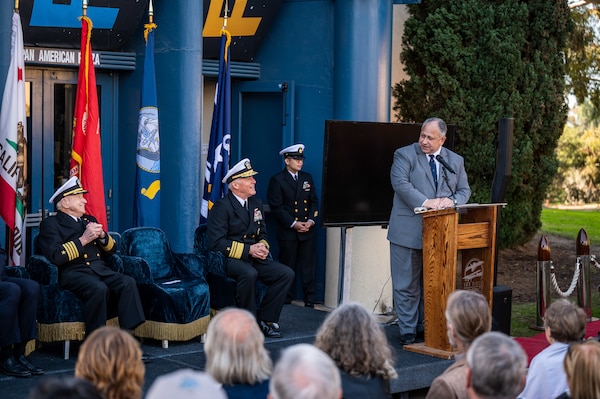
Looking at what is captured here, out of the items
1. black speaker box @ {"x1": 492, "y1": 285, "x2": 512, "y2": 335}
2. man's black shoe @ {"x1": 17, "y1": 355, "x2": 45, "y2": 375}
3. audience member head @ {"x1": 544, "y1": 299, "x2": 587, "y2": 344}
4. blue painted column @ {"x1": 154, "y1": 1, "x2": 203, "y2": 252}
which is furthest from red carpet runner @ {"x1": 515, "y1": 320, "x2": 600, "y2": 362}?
man's black shoe @ {"x1": 17, "y1": 355, "x2": 45, "y2": 375}

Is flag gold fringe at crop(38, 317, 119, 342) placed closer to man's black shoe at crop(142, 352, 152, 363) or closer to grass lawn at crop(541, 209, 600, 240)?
man's black shoe at crop(142, 352, 152, 363)

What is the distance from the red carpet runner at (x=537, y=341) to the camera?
7.69m

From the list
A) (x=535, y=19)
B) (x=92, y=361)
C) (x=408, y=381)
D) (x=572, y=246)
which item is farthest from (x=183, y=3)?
(x=572, y=246)

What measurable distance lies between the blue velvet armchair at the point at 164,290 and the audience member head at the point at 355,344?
3.43m

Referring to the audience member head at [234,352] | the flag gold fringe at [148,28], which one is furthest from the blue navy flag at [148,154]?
the audience member head at [234,352]

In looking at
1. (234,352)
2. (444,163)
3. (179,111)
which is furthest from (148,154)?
(234,352)

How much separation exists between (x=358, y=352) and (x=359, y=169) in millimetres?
4596

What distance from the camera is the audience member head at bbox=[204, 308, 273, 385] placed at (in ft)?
12.2

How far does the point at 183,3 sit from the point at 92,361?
5684 mm

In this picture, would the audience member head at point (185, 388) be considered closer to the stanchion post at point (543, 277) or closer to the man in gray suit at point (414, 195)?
the man in gray suit at point (414, 195)

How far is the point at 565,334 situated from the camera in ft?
15.1

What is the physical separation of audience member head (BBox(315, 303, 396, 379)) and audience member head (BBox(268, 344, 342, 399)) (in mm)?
935

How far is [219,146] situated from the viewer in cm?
871

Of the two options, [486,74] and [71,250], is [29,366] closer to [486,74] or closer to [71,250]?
[71,250]
